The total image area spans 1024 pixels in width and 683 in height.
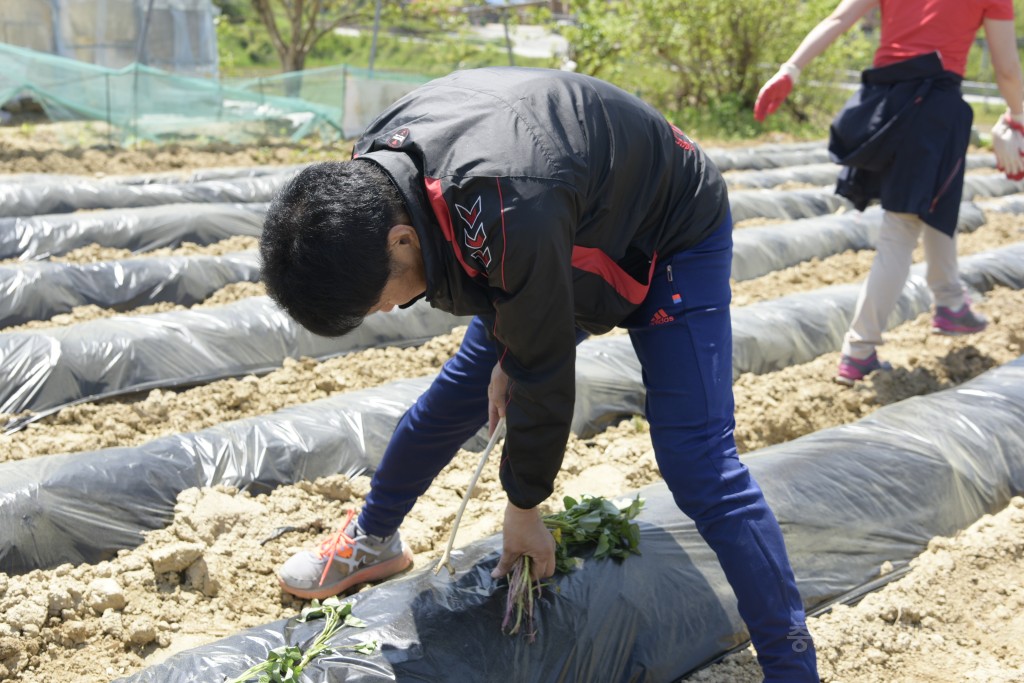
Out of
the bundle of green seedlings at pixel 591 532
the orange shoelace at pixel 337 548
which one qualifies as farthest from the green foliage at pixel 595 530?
the orange shoelace at pixel 337 548

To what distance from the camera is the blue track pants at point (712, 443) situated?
1.62m

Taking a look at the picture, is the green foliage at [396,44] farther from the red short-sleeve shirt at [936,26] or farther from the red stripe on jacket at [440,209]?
the red stripe on jacket at [440,209]

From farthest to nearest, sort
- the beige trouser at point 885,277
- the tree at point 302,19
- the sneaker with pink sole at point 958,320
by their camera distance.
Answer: the tree at point 302,19 < the sneaker with pink sole at point 958,320 < the beige trouser at point 885,277

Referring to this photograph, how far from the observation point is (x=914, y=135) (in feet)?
10.4

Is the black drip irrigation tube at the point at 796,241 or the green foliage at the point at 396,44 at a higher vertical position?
the green foliage at the point at 396,44

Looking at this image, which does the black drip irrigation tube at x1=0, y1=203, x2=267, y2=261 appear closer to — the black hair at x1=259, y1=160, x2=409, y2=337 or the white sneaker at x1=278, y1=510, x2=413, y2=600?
the white sneaker at x1=278, y1=510, x2=413, y2=600

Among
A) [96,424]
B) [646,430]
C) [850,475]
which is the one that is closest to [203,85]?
[96,424]

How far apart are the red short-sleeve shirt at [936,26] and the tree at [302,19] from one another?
35.9 ft

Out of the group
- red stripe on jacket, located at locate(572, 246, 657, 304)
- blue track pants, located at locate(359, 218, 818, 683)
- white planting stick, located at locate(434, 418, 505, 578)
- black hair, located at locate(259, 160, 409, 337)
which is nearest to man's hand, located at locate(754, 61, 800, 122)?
blue track pants, located at locate(359, 218, 818, 683)

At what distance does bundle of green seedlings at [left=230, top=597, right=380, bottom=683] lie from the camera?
1.68 metres

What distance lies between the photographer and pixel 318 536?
2516mm

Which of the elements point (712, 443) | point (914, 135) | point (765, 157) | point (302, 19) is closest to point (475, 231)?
point (712, 443)

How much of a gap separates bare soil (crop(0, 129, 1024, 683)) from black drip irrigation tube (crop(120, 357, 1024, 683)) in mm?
81

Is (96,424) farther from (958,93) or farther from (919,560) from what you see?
(958,93)
